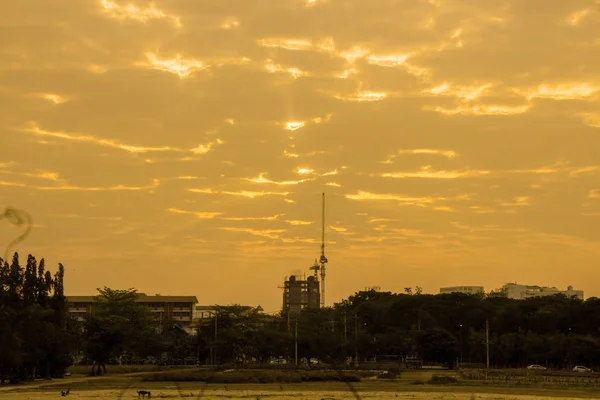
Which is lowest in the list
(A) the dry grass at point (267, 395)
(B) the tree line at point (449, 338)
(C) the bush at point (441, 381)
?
(A) the dry grass at point (267, 395)

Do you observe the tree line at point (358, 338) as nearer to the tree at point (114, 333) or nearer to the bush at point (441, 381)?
the tree at point (114, 333)

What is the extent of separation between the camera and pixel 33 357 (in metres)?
112

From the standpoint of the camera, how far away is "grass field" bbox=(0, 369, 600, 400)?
79.6 m

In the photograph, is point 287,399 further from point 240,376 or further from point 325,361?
point 325,361

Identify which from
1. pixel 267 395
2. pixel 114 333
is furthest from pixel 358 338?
pixel 267 395

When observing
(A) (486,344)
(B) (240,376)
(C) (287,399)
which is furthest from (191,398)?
(A) (486,344)

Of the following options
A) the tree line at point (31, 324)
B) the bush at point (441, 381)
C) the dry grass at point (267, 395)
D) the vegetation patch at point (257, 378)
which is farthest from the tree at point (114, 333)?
the bush at point (441, 381)

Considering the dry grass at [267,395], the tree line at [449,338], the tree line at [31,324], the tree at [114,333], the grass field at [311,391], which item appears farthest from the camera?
the tree line at [449,338]

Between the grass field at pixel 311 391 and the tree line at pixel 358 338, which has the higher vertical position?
the tree line at pixel 358 338

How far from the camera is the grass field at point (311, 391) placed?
261ft

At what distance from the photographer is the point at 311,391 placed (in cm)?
8906

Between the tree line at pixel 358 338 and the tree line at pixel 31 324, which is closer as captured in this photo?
the tree line at pixel 31 324

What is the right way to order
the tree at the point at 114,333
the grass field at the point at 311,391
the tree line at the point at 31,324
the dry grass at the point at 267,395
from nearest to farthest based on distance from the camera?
the dry grass at the point at 267,395 → the grass field at the point at 311,391 → the tree line at the point at 31,324 → the tree at the point at 114,333

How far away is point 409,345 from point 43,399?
111 m
